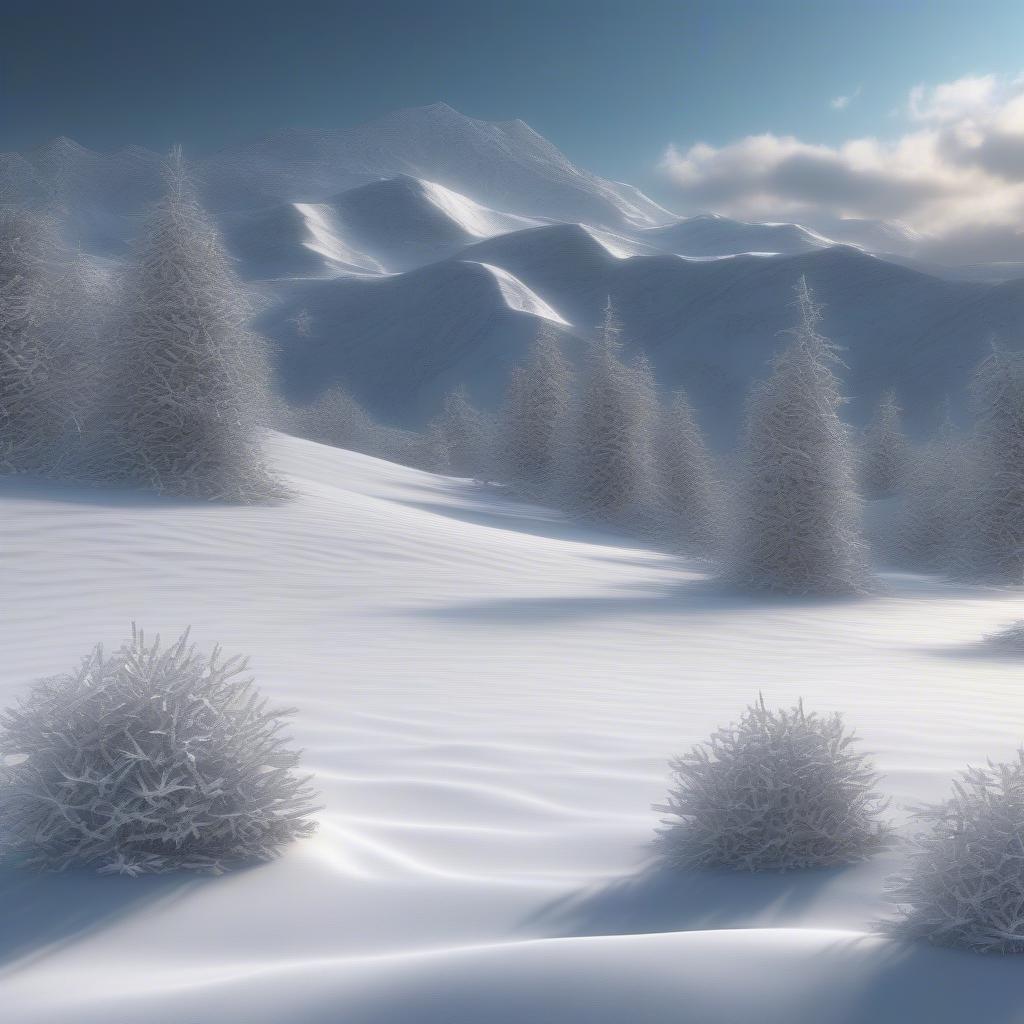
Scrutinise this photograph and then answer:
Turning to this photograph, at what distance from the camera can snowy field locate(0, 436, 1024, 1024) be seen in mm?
1918

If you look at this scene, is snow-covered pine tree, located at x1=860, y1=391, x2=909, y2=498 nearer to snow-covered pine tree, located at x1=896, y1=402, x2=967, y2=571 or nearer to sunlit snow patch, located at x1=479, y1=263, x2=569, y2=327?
snow-covered pine tree, located at x1=896, y1=402, x2=967, y2=571

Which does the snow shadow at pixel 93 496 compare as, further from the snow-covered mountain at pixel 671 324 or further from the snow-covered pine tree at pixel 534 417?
the snow-covered mountain at pixel 671 324

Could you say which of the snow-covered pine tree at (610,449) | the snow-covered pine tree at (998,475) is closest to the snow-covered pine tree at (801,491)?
the snow-covered pine tree at (998,475)

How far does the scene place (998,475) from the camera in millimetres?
17812

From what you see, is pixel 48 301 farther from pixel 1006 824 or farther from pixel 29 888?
pixel 1006 824

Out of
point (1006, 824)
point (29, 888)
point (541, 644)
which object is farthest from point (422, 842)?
point (541, 644)

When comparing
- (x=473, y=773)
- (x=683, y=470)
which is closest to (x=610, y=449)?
(x=683, y=470)

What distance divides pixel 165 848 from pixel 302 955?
652mm

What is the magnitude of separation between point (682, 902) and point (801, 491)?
31.9ft

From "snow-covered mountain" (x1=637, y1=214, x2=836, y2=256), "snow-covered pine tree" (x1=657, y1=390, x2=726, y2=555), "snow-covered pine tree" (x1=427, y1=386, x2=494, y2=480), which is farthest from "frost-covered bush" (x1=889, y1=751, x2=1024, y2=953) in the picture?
"snow-covered mountain" (x1=637, y1=214, x2=836, y2=256)

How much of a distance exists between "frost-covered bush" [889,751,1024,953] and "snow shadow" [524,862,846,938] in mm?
395

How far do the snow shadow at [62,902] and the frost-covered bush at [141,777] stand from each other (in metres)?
0.05

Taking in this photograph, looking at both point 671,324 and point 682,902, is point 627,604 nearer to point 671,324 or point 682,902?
→ point 682,902

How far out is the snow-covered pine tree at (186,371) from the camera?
11.0 metres
